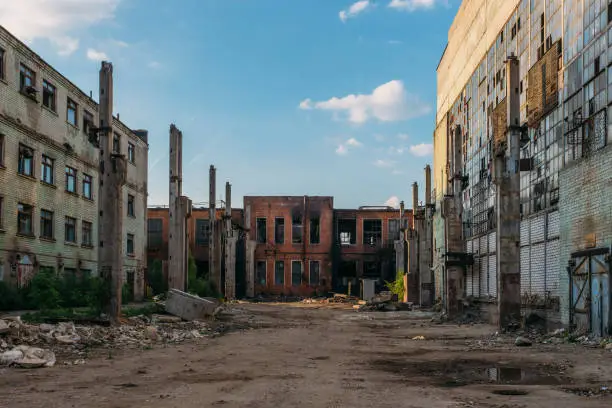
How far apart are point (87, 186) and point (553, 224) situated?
24.5 meters

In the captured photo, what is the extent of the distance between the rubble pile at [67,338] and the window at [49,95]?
48.1ft

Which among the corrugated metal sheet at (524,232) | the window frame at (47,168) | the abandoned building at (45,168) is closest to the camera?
the corrugated metal sheet at (524,232)

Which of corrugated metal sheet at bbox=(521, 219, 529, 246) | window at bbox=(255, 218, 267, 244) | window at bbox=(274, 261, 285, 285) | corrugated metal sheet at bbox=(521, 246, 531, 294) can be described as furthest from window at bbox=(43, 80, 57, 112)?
window at bbox=(274, 261, 285, 285)

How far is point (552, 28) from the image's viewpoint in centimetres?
1948

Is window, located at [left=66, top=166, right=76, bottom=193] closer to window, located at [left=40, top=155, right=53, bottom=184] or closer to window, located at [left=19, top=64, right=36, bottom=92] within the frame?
window, located at [left=40, top=155, right=53, bottom=184]

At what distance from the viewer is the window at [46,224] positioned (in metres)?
28.8

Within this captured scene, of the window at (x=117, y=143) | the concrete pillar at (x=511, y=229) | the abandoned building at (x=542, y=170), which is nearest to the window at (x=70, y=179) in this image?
the window at (x=117, y=143)

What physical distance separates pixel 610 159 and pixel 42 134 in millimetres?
23268

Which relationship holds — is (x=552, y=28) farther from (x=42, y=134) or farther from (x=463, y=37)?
(x=42, y=134)

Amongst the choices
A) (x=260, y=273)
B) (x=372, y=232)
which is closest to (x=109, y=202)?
(x=260, y=273)

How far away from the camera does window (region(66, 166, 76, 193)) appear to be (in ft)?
104

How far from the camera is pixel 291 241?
5962 centimetres

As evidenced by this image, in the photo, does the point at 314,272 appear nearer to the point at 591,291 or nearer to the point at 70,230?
the point at 70,230

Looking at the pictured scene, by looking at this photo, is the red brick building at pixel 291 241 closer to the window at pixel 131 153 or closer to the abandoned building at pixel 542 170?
the window at pixel 131 153
